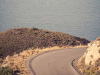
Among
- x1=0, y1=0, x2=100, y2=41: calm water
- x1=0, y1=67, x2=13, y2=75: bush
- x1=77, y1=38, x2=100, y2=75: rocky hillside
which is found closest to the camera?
x1=77, y1=38, x2=100, y2=75: rocky hillside

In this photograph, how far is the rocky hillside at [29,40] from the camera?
120 feet

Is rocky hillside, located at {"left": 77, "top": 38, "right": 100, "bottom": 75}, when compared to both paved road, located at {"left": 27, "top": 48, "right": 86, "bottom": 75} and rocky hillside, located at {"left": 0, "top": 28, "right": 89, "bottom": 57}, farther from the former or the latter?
rocky hillside, located at {"left": 0, "top": 28, "right": 89, "bottom": 57}

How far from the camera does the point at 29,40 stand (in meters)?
39.5

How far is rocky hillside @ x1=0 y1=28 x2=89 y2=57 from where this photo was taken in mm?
36500

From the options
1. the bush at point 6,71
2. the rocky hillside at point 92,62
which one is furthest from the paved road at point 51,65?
the bush at point 6,71

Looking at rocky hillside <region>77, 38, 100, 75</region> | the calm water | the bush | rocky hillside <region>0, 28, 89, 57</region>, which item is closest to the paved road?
rocky hillside <region>77, 38, 100, 75</region>

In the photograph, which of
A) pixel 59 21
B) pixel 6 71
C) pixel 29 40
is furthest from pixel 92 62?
pixel 59 21

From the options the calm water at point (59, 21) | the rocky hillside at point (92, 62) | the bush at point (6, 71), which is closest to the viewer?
the rocky hillside at point (92, 62)

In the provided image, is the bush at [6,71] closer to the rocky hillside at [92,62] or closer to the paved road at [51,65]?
the paved road at [51,65]

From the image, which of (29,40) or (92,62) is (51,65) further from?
(29,40)

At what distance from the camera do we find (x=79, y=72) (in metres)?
13.1

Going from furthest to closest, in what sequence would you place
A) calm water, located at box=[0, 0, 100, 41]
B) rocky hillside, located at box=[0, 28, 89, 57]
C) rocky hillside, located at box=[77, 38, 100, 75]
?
1. calm water, located at box=[0, 0, 100, 41]
2. rocky hillside, located at box=[0, 28, 89, 57]
3. rocky hillside, located at box=[77, 38, 100, 75]

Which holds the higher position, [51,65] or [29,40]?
[29,40]

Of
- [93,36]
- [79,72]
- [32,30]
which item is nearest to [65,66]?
[79,72]
